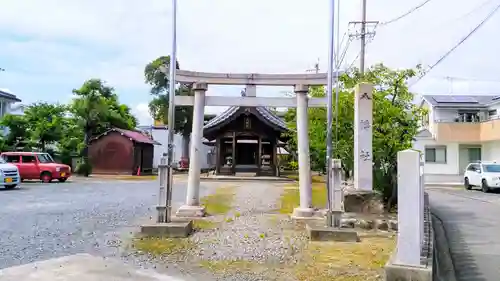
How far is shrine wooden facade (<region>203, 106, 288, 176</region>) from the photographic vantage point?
28.7 meters

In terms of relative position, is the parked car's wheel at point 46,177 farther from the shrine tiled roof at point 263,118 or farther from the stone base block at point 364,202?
the stone base block at point 364,202

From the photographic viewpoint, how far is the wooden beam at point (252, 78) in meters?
11.8

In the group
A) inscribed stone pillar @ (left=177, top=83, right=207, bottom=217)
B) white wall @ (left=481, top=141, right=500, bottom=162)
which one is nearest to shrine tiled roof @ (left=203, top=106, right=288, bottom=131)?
white wall @ (left=481, top=141, right=500, bottom=162)

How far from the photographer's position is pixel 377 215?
10.7m

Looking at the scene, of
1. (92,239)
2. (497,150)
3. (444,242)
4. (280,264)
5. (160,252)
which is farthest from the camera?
(497,150)

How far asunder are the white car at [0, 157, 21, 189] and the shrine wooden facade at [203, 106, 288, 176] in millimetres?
11772

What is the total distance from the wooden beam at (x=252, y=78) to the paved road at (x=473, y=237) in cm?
492

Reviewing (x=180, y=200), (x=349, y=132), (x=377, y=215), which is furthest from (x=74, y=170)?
(x=377, y=215)

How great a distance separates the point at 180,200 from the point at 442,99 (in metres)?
26.4

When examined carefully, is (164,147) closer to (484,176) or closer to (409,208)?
(484,176)

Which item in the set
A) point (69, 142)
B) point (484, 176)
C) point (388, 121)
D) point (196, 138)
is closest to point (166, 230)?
point (196, 138)

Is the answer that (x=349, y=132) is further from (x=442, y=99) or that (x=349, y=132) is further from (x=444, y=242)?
(x=442, y=99)

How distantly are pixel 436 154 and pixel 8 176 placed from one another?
29.0 meters

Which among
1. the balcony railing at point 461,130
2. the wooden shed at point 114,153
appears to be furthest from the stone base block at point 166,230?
the balcony railing at point 461,130
